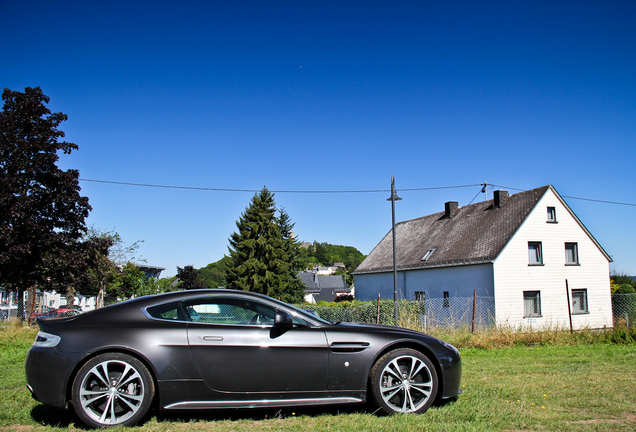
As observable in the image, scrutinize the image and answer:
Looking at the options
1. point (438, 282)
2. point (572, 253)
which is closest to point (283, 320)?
point (438, 282)

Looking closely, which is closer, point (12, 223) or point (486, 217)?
point (12, 223)

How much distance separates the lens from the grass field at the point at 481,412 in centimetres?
408

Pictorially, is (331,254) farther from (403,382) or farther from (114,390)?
(114,390)

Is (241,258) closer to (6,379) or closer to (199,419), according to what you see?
(6,379)

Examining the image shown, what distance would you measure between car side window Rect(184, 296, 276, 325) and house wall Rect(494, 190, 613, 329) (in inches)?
859

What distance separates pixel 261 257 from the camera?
43438mm

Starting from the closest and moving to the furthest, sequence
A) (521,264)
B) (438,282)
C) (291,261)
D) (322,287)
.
Result: (521,264), (438,282), (291,261), (322,287)

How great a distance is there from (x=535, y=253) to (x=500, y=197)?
4.33 m

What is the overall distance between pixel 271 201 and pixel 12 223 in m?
30.8

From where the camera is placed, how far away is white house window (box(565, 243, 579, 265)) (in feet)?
90.1

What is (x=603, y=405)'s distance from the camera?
15.9ft

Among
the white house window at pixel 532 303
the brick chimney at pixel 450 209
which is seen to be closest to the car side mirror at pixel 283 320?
the white house window at pixel 532 303

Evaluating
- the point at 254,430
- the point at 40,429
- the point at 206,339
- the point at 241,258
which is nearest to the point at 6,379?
the point at 40,429

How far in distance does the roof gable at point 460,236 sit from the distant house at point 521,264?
8 cm
